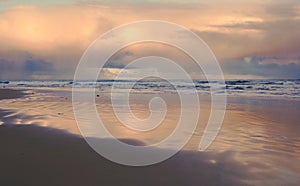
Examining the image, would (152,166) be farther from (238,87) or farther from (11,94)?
(238,87)

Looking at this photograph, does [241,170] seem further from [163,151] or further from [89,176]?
[89,176]

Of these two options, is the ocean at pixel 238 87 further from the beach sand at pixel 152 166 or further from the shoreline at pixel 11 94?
the beach sand at pixel 152 166

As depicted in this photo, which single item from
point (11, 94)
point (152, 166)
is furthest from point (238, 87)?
point (152, 166)

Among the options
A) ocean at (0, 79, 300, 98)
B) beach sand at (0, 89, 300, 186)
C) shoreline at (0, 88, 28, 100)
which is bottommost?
beach sand at (0, 89, 300, 186)

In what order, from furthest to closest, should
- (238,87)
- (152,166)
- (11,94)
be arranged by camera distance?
(238,87)
(11,94)
(152,166)

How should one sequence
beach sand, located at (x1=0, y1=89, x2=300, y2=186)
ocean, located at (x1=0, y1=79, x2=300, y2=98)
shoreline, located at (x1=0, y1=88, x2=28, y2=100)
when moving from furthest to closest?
ocean, located at (x1=0, y1=79, x2=300, y2=98)
shoreline, located at (x1=0, y1=88, x2=28, y2=100)
beach sand, located at (x1=0, y1=89, x2=300, y2=186)

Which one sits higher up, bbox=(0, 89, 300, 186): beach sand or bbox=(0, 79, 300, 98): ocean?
bbox=(0, 79, 300, 98): ocean

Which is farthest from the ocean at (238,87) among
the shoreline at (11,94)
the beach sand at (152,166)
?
the beach sand at (152,166)

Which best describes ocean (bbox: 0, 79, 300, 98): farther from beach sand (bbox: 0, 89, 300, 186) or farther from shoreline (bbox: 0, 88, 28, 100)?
beach sand (bbox: 0, 89, 300, 186)

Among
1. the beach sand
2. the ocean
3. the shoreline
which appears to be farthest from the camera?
the ocean

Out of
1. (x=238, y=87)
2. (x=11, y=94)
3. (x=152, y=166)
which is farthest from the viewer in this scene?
(x=238, y=87)

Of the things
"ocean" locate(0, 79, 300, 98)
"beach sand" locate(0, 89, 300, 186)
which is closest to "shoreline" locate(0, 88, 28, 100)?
"ocean" locate(0, 79, 300, 98)

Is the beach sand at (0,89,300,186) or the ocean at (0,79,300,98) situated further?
the ocean at (0,79,300,98)

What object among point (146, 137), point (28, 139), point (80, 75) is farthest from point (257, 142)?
point (80, 75)
